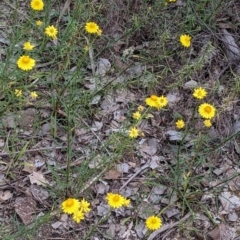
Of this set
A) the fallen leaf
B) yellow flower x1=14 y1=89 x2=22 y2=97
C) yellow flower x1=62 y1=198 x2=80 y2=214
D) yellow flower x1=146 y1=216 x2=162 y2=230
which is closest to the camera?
yellow flower x1=62 y1=198 x2=80 y2=214

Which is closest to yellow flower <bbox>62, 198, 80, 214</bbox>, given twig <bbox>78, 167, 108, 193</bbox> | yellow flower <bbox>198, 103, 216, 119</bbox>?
twig <bbox>78, 167, 108, 193</bbox>

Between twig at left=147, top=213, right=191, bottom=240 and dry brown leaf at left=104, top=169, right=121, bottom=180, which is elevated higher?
dry brown leaf at left=104, top=169, right=121, bottom=180

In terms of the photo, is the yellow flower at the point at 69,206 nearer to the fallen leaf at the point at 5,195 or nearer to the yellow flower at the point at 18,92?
the fallen leaf at the point at 5,195

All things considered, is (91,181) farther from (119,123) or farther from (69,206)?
(119,123)

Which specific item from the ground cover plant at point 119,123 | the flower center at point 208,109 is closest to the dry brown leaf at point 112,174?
the ground cover plant at point 119,123

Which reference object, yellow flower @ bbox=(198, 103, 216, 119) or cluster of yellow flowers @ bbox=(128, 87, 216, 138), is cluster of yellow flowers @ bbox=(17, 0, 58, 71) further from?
yellow flower @ bbox=(198, 103, 216, 119)

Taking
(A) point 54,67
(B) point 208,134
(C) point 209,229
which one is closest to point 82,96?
(A) point 54,67

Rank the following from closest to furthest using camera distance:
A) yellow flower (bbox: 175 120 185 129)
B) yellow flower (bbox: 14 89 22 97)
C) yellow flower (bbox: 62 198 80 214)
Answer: yellow flower (bbox: 62 198 80 214) → yellow flower (bbox: 14 89 22 97) → yellow flower (bbox: 175 120 185 129)
